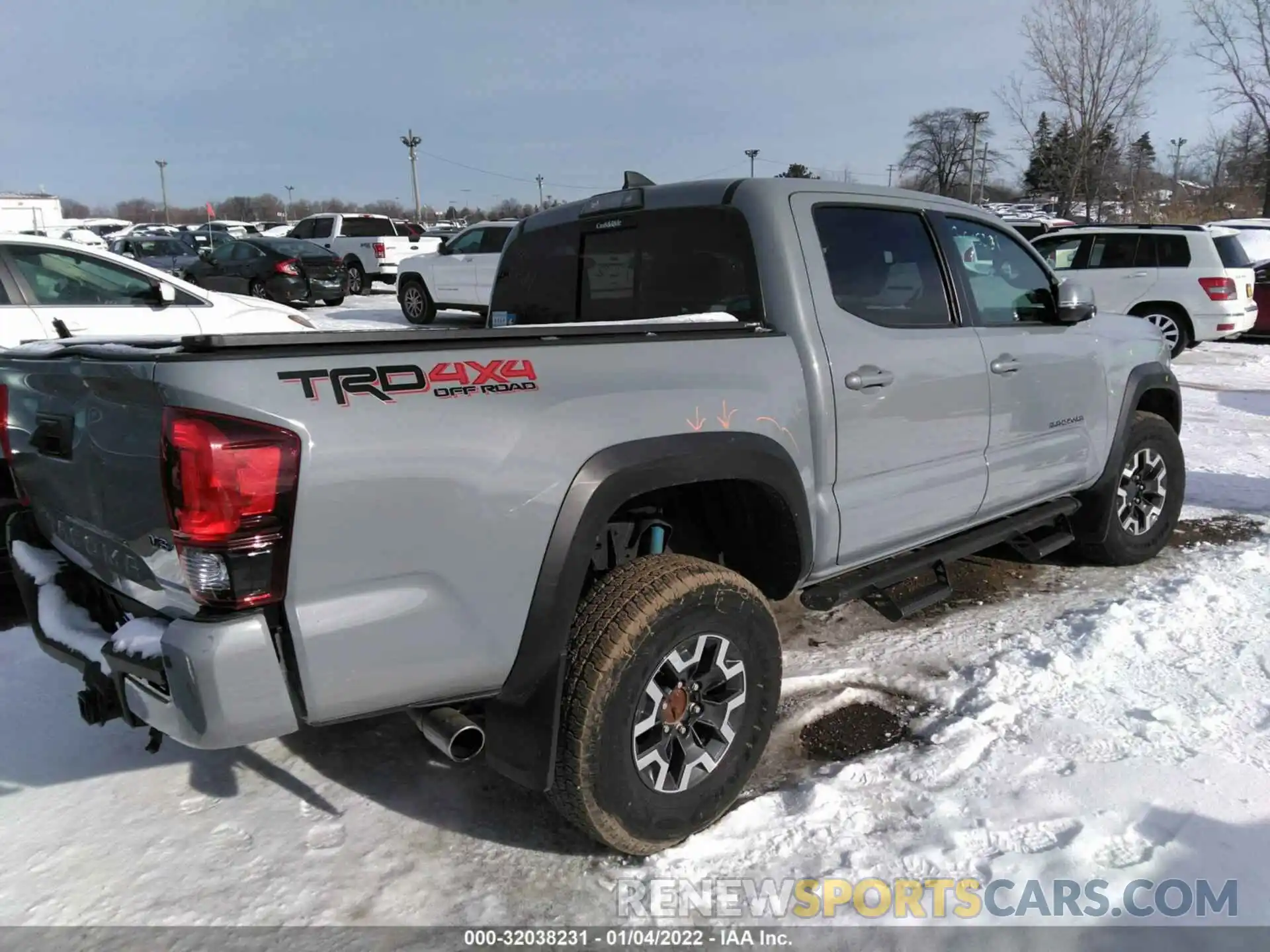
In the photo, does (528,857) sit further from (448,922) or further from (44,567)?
(44,567)

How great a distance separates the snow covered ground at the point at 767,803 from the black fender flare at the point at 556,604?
0.46 metres

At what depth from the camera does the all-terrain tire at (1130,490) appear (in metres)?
4.88

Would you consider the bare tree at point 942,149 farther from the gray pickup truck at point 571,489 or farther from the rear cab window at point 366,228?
the gray pickup truck at point 571,489

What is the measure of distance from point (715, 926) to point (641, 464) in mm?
1259

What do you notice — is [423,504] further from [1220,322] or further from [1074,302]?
[1220,322]

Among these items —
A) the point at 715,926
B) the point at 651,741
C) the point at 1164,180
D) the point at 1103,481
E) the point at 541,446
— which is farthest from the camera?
the point at 1164,180

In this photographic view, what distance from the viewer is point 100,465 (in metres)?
2.38

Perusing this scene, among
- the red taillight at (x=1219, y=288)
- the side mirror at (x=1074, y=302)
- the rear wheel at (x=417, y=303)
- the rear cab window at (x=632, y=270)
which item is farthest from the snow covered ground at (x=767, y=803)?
the rear wheel at (x=417, y=303)

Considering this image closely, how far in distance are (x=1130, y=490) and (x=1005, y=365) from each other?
1.78 meters

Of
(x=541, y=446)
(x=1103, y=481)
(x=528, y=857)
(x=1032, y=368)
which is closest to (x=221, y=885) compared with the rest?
(x=528, y=857)

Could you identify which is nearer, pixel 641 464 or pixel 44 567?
pixel 641 464

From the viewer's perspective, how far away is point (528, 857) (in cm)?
276

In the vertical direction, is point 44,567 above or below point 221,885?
above

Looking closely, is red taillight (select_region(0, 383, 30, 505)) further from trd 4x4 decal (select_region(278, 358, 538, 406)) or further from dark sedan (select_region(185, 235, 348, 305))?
dark sedan (select_region(185, 235, 348, 305))
